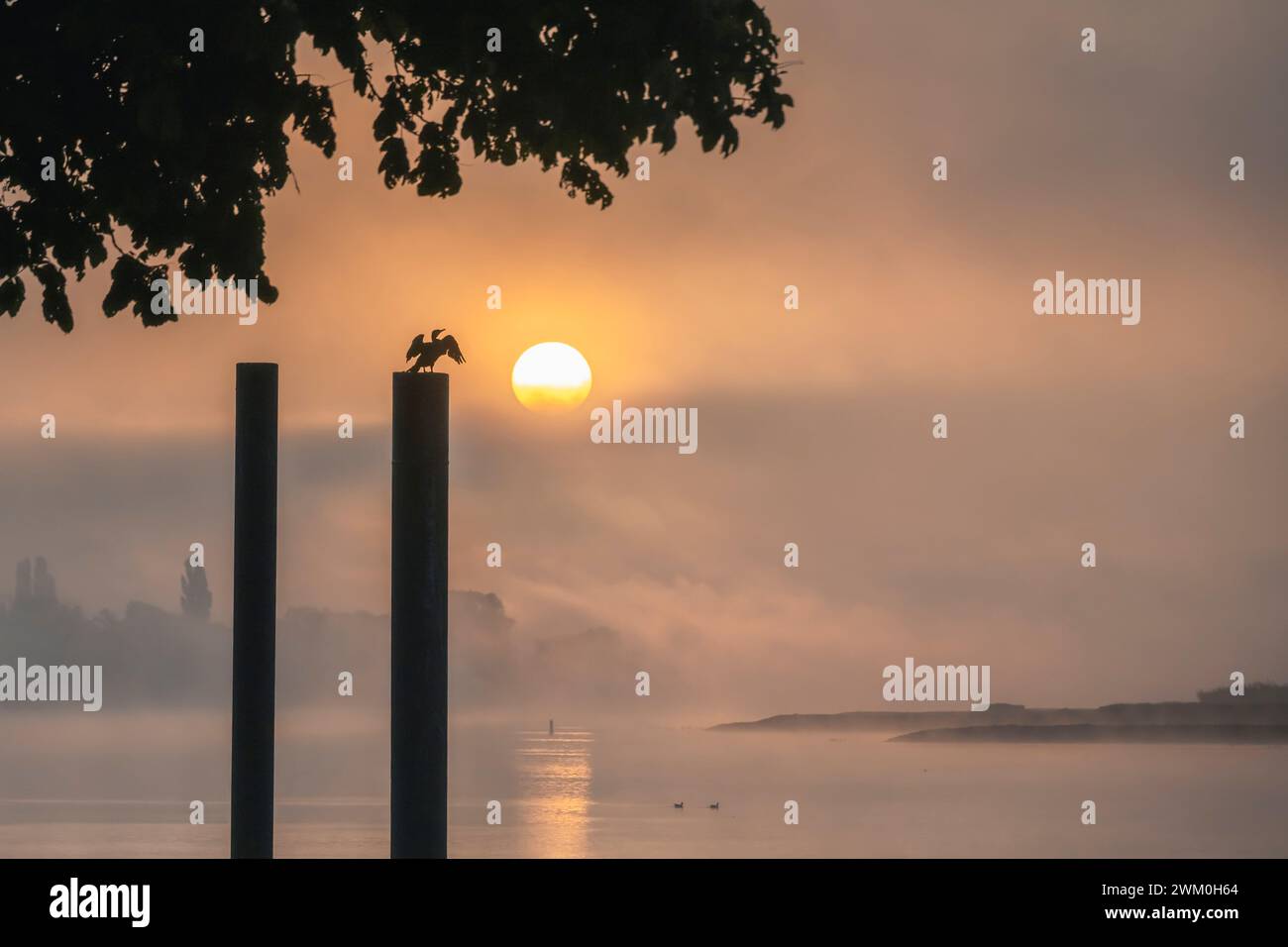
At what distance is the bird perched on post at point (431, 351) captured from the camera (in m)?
12.9

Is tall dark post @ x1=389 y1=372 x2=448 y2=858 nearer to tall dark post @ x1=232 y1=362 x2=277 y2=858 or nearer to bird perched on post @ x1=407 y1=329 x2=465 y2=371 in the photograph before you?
bird perched on post @ x1=407 y1=329 x2=465 y2=371

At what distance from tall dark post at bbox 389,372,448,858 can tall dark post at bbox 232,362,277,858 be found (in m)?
2.28

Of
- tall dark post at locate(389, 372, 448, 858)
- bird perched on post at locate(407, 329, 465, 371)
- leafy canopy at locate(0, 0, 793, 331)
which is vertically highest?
leafy canopy at locate(0, 0, 793, 331)

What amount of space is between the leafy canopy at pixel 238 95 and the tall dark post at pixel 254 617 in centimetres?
129

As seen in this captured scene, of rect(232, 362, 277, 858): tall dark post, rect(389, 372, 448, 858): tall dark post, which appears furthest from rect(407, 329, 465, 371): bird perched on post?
rect(232, 362, 277, 858): tall dark post

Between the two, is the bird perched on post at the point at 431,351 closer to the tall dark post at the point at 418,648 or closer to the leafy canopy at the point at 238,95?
the tall dark post at the point at 418,648

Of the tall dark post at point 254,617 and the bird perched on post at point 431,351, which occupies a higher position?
the bird perched on post at point 431,351

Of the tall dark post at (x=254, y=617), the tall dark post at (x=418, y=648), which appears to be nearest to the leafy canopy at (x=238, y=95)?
the tall dark post at (x=254, y=617)

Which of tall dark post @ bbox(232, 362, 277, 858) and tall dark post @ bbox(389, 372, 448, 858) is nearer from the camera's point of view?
tall dark post @ bbox(389, 372, 448, 858)

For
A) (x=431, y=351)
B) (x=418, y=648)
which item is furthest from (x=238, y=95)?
(x=418, y=648)

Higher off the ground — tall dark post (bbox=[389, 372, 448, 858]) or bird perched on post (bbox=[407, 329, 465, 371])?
bird perched on post (bbox=[407, 329, 465, 371])

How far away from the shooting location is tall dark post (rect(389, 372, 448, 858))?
1233cm

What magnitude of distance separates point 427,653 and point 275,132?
5244 mm
